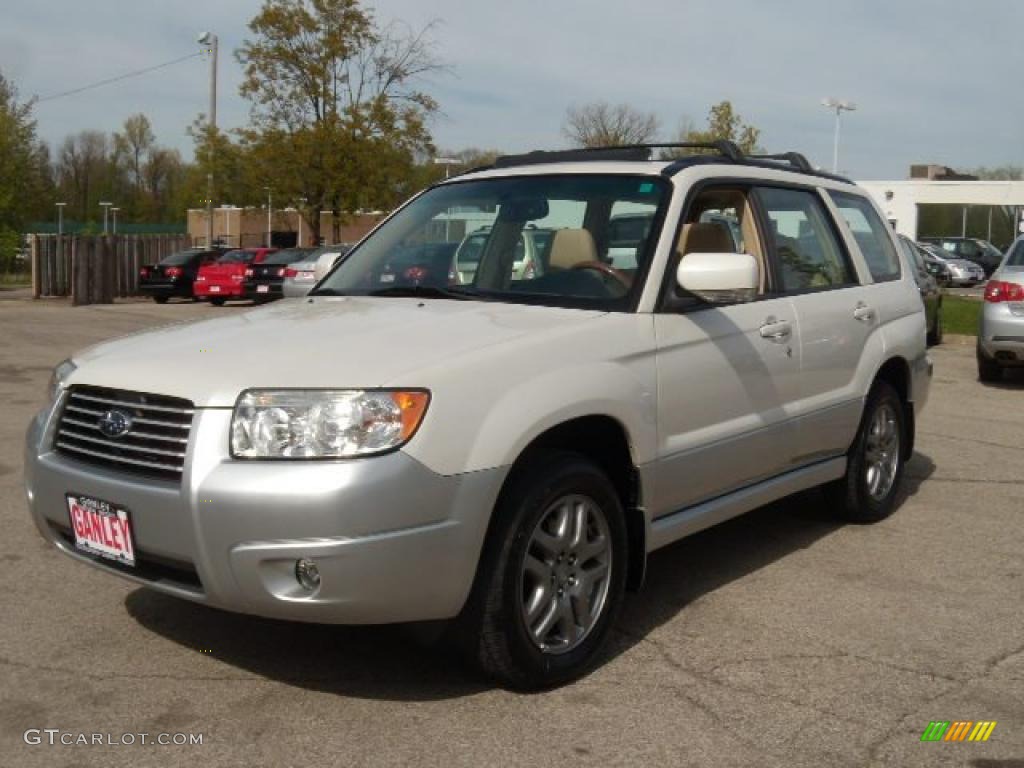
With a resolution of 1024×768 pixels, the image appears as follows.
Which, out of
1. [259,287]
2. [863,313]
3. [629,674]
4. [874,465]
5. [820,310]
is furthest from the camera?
[259,287]

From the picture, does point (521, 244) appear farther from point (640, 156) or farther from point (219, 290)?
point (219, 290)

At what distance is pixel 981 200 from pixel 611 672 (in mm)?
57855

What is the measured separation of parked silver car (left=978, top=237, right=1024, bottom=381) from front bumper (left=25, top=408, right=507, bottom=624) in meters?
9.10

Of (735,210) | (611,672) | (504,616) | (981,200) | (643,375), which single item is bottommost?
(611,672)

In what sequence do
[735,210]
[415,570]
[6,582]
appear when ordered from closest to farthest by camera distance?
1. [415,570]
2. [6,582]
3. [735,210]

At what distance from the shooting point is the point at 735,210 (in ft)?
17.4

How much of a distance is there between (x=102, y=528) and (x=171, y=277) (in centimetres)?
2492

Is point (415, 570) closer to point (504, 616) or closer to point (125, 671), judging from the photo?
point (504, 616)

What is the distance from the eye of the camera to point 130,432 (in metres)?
3.58

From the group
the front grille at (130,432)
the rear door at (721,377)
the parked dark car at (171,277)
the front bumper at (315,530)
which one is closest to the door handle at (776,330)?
the rear door at (721,377)

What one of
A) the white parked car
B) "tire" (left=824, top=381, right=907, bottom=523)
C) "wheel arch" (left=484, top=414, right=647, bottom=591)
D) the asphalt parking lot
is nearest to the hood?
the white parked car

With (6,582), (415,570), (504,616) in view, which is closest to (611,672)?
(504,616)

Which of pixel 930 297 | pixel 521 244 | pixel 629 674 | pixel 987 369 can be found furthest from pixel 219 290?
pixel 629 674

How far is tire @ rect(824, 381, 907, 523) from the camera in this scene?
5.92 m
